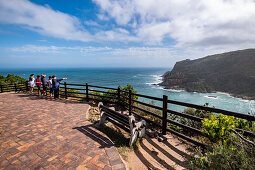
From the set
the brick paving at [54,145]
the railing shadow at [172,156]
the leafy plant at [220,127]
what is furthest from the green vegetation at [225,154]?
the brick paving at [54,145]

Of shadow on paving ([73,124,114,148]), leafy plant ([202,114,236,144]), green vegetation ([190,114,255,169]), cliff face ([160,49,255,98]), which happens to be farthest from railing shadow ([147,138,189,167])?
cliff face ([160,49,255,98])

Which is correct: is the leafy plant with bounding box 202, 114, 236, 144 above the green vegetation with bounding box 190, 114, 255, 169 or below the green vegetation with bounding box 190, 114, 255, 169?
above

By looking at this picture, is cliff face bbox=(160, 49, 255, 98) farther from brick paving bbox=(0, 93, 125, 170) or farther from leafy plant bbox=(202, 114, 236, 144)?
leafy plant bbox=(202, 114, 236, 144)

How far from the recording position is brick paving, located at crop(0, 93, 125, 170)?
126 inches

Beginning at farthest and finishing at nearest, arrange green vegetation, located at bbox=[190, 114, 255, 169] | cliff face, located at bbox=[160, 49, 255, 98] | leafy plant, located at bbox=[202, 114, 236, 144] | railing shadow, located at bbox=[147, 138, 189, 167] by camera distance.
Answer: cliff face, located at bbox=[160, 49, 255, 98], railing shadow, located at bbox=[147, 138, 189, 167], leafy plant, located at bbox=[202, 114, 236, 144], green vegetation, located at bbox=[190, 114, 255, 169]

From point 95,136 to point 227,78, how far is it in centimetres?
9281

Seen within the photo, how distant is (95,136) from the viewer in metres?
4.61

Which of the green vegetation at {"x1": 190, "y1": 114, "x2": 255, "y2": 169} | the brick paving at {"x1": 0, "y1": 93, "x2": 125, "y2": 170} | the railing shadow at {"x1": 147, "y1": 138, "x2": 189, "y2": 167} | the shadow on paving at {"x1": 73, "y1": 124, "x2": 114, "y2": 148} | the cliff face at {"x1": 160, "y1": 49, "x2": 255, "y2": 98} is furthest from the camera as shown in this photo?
the cliff face at {"x1": 160, "y1": 49, "x2": 255, "y2": 98}

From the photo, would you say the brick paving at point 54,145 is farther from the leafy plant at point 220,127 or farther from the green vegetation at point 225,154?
the leafy plant at point 220,127

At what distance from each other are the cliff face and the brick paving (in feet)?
232

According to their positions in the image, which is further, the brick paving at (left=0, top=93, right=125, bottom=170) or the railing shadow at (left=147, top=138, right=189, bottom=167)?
the railing shadow at (left=147, top=138, right=189, bottom=167)

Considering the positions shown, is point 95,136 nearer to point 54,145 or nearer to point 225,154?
point 54,145

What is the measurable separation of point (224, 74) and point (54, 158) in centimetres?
10001

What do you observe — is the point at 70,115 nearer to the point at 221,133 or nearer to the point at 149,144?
the point at 149,144
